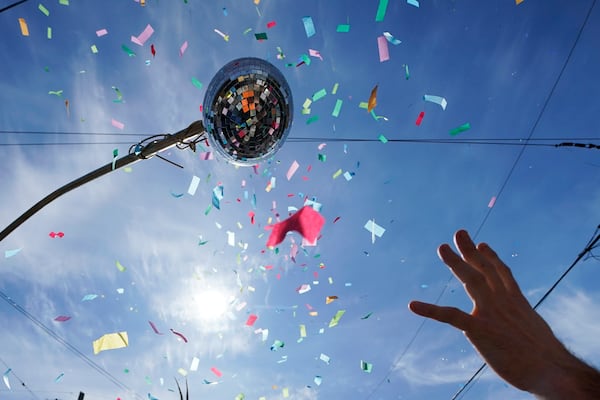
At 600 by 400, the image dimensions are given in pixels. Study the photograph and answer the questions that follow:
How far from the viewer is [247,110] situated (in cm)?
353

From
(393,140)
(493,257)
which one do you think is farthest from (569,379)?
(393,140)

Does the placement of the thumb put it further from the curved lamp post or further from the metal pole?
the metal pole

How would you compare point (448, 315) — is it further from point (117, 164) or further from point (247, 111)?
point (117, 164)

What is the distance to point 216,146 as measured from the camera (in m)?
3.53

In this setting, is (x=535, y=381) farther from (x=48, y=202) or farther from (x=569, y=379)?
(x=48, y=202)

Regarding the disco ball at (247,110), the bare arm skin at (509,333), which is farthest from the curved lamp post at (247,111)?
the bare arm skin at (509,333)

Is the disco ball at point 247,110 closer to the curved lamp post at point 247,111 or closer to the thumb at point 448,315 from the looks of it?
the curved lamp post at point 247,111

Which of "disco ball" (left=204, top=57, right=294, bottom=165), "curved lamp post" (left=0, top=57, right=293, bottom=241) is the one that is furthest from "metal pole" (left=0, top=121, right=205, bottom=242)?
"disco ball" (left=204, top=57, right=294, bottom=165)

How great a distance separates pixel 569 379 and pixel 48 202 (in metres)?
5.11

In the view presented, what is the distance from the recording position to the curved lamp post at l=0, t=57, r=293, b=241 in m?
3.40

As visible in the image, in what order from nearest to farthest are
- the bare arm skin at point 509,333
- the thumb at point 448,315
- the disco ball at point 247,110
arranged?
1. the bare arm skin at point 509,333
2. the thumb at point 448,315
3. the disco ball at point 247,110

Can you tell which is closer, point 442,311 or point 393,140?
point 442,311

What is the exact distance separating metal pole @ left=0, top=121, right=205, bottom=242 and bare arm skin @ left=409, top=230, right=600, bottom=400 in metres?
3.35

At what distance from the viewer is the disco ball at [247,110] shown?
3395 millimetres
